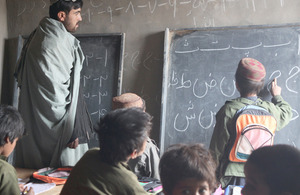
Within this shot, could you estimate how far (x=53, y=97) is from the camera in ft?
7.90

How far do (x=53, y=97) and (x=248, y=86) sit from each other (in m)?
1.44

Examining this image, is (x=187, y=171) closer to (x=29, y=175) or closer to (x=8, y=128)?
(x=8, y=128)

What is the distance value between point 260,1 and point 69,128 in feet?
5.95

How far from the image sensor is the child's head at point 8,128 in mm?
1768

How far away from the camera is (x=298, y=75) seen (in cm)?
256

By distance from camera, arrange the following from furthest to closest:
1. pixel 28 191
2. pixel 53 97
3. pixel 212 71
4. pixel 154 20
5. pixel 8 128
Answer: pixel 154 20 < pixel 212 71 < pixel 53 97 < pixel 8 128 < pixel 28 191

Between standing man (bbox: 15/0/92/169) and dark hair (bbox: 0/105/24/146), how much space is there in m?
0.56

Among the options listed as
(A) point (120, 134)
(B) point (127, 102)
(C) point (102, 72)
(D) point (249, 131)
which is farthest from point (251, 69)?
(A) point (120, 134)

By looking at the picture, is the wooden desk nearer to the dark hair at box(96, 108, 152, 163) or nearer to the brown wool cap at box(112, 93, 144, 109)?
the dark hair at box(96, 108, 152, 163)

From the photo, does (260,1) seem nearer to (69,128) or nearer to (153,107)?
(153,107)

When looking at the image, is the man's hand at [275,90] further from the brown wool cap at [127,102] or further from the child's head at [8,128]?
the child's head at [8,128]

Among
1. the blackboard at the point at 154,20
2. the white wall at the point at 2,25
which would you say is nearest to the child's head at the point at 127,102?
the blackboard at the point at 154,20

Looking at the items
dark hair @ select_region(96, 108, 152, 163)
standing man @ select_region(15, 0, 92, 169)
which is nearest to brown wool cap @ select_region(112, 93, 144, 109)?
standing man @ select_region(15, 0, 92, 169)

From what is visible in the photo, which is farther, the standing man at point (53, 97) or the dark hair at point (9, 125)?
the standing man at point (53, 97)
